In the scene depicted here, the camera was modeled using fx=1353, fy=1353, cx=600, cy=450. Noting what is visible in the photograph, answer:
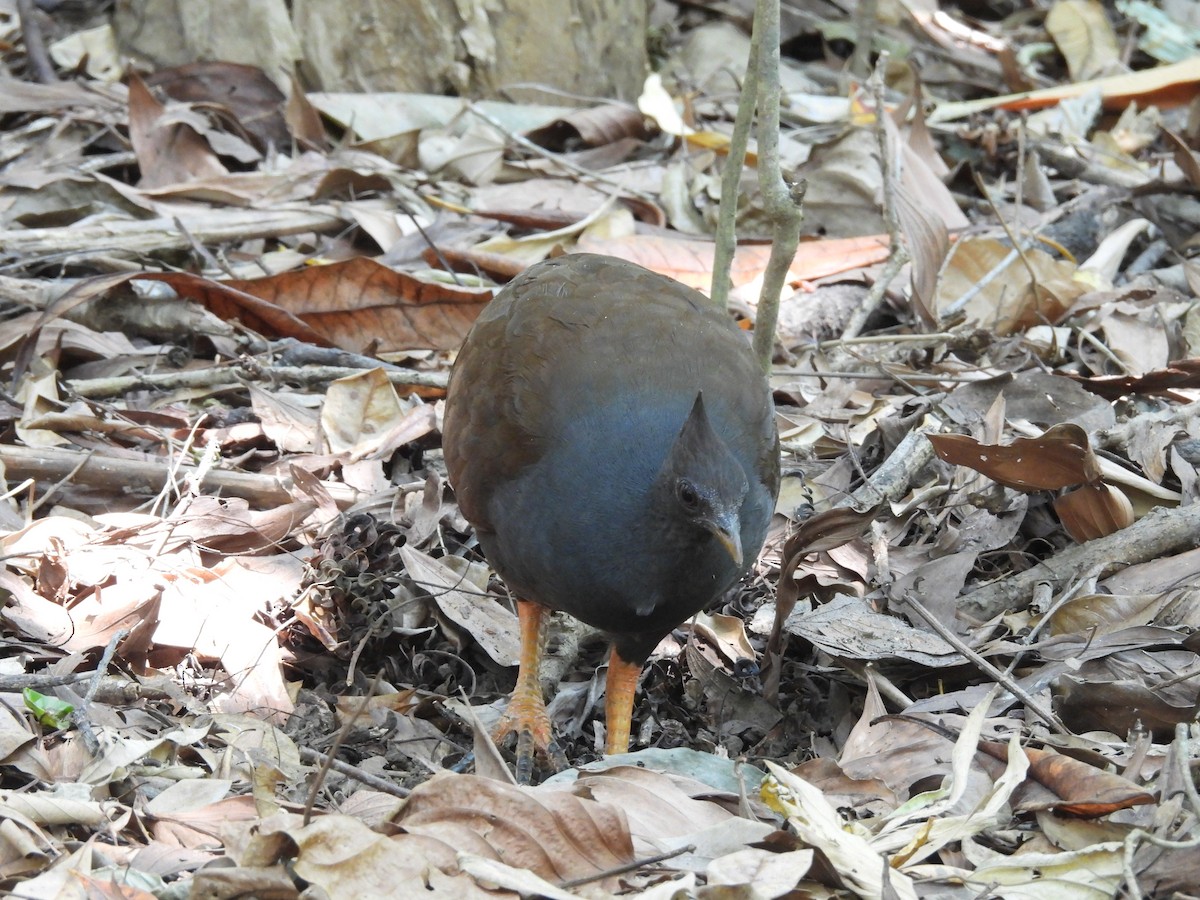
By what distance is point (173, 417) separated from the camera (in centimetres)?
577

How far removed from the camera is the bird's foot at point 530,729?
183 inches

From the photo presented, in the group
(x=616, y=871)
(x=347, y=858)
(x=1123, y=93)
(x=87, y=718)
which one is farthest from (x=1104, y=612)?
(x=1123, y=93)

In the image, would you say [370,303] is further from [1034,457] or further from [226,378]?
[1034,457]

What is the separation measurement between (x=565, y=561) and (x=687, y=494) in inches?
18.9

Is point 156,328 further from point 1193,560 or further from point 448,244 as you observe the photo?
point 1193,560

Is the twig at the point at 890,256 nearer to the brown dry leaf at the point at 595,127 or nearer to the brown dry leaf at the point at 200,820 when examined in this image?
the brown dry leaf at the point at 595,127

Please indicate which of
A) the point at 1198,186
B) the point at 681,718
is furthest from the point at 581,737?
the point at 1198,186

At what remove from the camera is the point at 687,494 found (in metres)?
3.88

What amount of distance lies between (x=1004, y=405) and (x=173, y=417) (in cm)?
345

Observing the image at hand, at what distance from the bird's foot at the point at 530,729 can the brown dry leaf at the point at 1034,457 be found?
5.53 ft

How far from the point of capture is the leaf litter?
10.9 feet

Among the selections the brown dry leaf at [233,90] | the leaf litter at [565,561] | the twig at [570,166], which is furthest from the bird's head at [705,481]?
the brown dry leaf at [233,90]

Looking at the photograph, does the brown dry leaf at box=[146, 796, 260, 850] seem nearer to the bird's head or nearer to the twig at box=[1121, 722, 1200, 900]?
the bird's head

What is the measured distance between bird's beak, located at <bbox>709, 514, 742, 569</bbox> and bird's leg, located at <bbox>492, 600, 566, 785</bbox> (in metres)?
1.20
